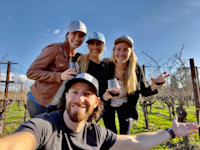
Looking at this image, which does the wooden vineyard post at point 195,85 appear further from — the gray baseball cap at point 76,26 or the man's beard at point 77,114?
the man's beard at point 77,114

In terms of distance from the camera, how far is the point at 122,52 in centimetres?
278

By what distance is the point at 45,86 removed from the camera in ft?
7.78

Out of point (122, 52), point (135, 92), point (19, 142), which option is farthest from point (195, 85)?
point (19, 142)

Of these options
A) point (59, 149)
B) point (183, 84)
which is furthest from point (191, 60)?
point (59, 149)

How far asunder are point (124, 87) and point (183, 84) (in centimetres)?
336

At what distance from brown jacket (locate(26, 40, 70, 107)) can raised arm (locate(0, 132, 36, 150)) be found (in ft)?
3.75

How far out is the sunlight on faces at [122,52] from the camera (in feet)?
9.08

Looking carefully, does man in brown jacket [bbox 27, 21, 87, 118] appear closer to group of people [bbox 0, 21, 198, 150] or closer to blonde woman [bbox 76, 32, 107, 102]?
group of people [bbox 0, 21, 198, 150]

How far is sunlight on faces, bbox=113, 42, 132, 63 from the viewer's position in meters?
2.77

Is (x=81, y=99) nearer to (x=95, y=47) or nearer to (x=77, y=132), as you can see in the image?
(x=77, y=132)

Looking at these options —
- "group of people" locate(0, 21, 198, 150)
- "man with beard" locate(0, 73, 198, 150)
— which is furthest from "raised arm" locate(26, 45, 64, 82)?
"man with beard" locate(0, 73, 198, 150)

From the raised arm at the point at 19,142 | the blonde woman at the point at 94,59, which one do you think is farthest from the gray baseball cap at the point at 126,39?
the raised arm at the point at 19,142

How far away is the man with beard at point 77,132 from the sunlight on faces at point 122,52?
1.07 metres

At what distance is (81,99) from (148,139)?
3.57ft
